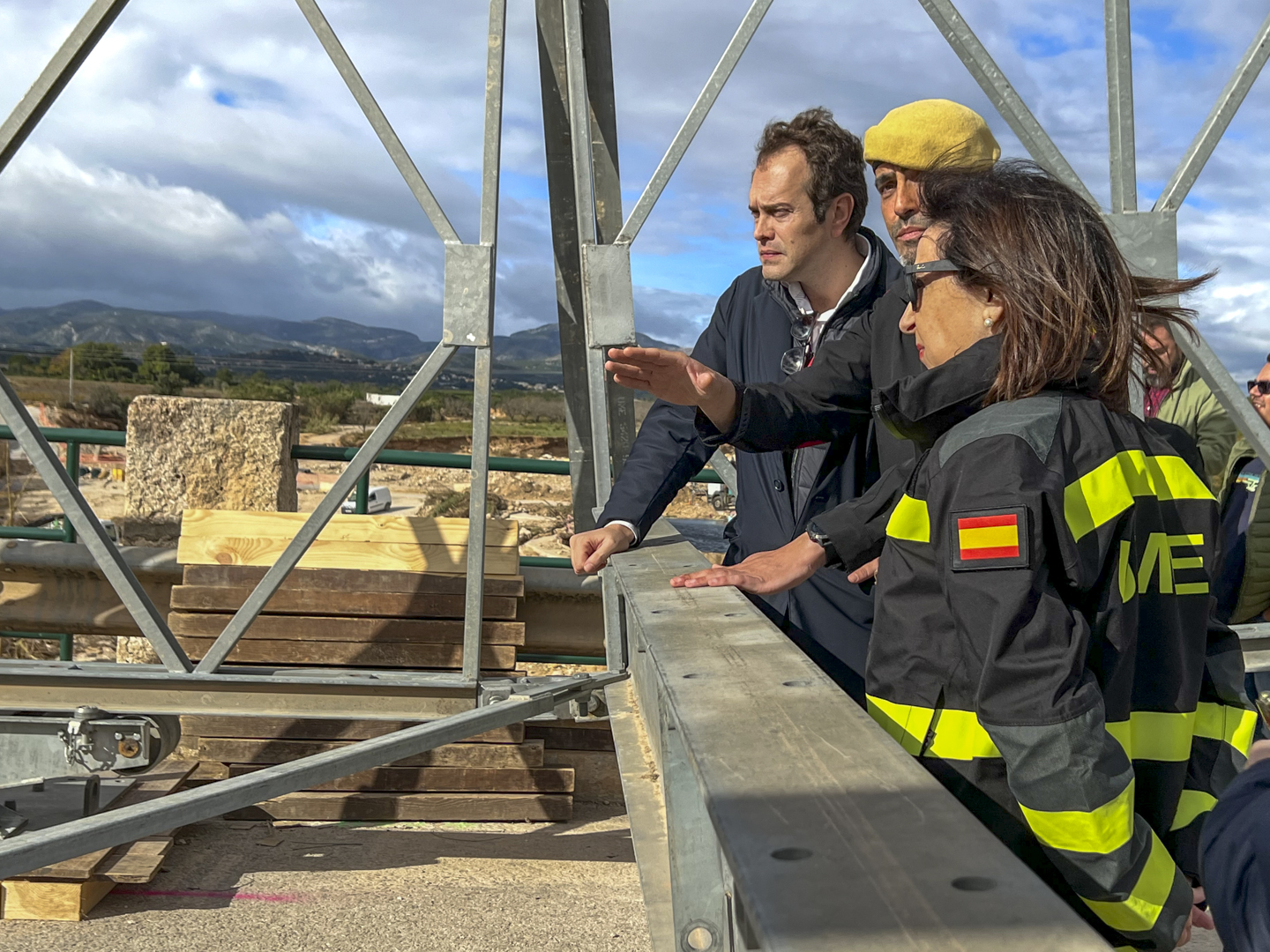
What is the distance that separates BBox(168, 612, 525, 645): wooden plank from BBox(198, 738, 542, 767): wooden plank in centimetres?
46

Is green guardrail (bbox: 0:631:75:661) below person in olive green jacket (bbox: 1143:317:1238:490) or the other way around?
below

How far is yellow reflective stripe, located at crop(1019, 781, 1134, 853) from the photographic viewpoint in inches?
45.3

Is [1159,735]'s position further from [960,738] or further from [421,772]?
[421,772]

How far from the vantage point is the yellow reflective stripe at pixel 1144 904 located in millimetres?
1189

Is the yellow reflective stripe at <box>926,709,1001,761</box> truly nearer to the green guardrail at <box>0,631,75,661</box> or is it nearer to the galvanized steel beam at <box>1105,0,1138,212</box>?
the galvanized steel beam at <box>1105,0,1138,212</box>

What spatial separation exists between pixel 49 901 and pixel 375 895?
3.63 ft

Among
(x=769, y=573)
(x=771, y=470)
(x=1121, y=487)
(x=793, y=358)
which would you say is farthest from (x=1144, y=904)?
(x=793, y=358)

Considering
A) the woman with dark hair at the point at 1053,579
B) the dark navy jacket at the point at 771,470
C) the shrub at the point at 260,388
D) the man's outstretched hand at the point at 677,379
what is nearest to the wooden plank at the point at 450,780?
the dark navy jacket at the point at 771,470

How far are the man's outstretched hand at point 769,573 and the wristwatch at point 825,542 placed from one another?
0.02 metres

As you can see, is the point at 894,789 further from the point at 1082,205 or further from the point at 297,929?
the point at 297,929

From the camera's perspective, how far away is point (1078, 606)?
1233mm

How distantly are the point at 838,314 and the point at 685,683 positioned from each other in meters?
1.64

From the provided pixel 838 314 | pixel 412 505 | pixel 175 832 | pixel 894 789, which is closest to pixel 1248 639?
pixel 838 314

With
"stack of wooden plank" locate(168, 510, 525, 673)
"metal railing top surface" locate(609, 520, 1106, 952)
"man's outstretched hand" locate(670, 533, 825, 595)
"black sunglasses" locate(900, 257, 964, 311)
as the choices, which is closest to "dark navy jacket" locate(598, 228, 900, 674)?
"man's outstretched hand" locate(670, 533, 825, 595)
